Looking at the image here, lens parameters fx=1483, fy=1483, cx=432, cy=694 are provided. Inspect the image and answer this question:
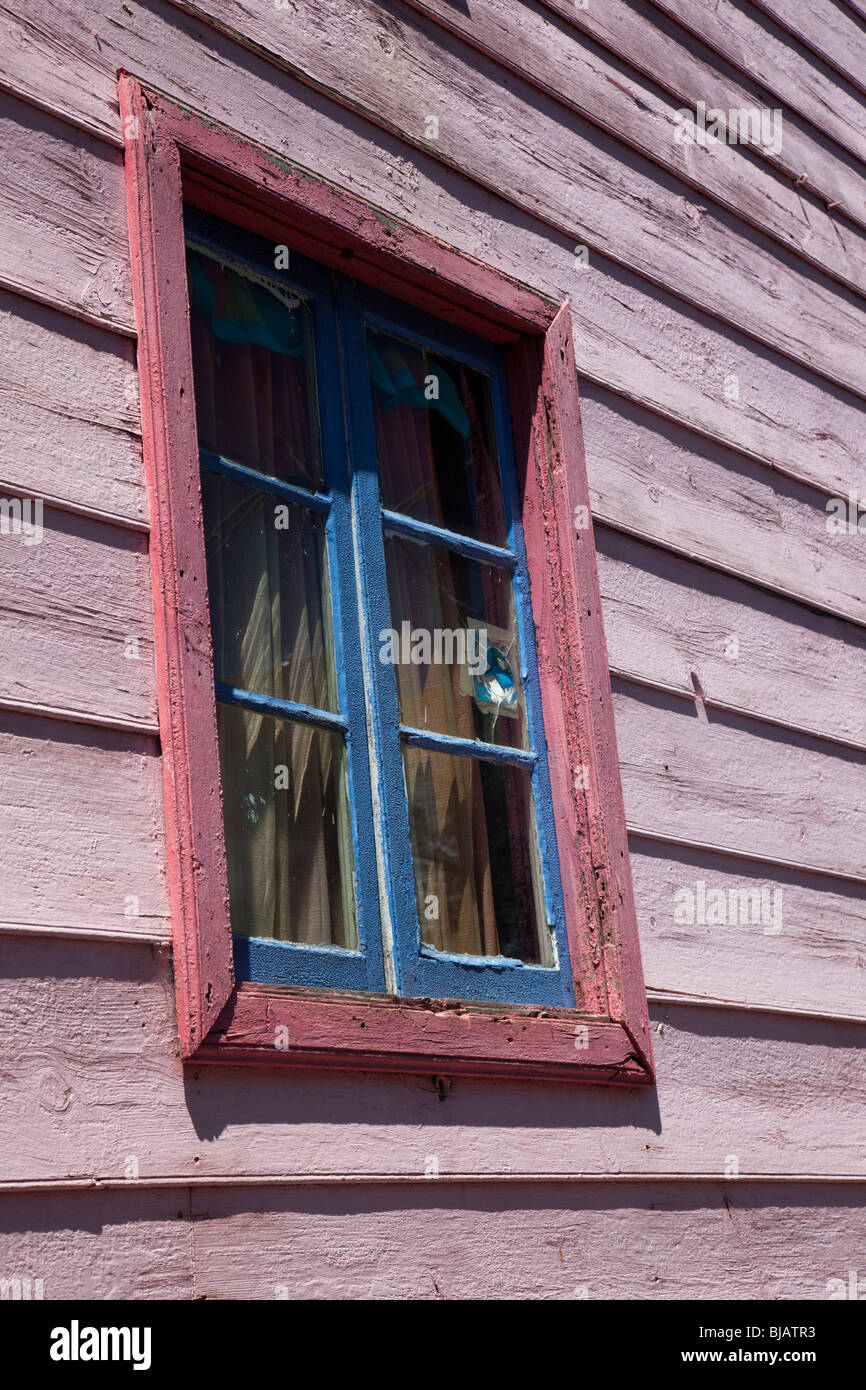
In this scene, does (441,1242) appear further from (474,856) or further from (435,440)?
(435,440)

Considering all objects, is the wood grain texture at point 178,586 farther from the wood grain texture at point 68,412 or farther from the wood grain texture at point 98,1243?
the wood grain texture at point 98,1243

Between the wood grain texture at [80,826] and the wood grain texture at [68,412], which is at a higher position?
the wood grain texture at [68,412]

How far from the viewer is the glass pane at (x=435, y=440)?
2.98m

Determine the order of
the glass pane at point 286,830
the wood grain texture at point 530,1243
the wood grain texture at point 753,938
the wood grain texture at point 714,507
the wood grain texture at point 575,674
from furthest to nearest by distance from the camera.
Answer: the wood grain texture at point 714,507 < the wood grain texture at point 753,938 < the wood grain texture at point 575,674 < the glass pane at point 286,830 < the wood grain texture at point 530,1243

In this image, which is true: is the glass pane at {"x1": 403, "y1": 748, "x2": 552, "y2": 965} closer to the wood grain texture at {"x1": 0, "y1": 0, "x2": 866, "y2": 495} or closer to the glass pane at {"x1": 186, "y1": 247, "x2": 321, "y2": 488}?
the glass pane at {"x1": 186, "y1": 247, "x2": 321, "y2": 488}

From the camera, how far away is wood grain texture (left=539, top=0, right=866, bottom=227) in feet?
11.7

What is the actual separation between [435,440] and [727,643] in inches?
33.0

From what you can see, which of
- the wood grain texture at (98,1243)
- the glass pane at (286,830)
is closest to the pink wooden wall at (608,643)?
the wood grain texture at (98,1243)

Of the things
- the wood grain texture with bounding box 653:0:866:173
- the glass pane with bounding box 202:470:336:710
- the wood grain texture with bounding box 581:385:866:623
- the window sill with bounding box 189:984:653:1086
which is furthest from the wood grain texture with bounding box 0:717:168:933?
the wood grain texture with bounding box 653:0:866:173

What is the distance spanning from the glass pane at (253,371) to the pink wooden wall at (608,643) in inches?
10.6

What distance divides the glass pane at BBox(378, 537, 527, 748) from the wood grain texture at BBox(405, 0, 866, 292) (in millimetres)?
1114

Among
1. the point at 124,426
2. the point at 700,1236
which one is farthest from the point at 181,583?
the point at 700,1236

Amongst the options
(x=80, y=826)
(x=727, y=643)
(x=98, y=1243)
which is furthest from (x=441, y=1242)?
(x=727, y=643)
